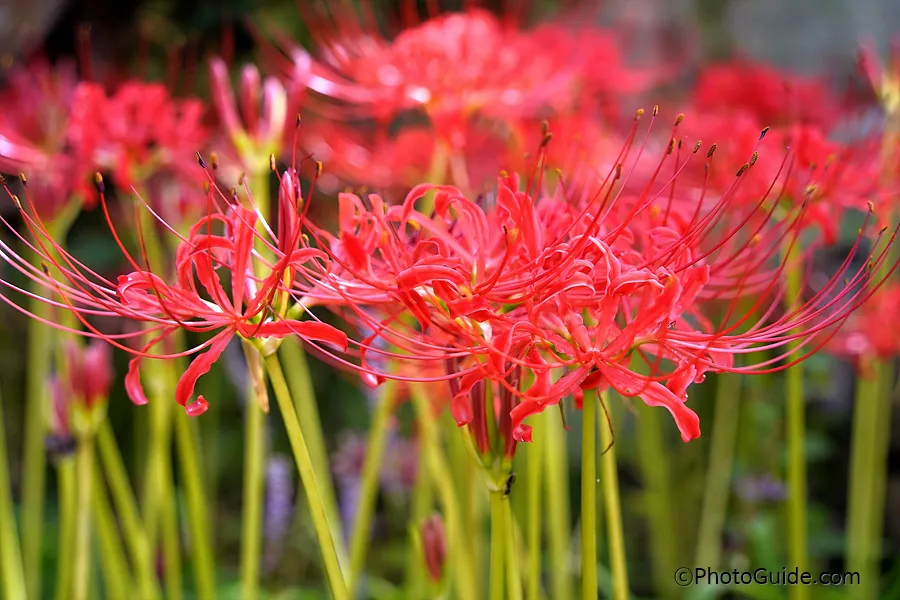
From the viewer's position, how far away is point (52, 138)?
1.24m

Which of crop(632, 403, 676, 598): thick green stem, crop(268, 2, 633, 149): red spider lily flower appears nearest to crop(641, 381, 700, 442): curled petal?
crop(268, 2, 633, 149): red spider lily flower

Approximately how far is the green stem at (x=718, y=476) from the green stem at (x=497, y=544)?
2.90 feet

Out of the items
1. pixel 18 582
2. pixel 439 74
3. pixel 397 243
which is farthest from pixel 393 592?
pixel 397 243

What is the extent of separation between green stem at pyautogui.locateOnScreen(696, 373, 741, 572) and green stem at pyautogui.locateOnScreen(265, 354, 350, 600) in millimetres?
995

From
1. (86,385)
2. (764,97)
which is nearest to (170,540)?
(86,385)

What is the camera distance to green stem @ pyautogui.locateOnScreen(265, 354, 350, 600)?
605 mm

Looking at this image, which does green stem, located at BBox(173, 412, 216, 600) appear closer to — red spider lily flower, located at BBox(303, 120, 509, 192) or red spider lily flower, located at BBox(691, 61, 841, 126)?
red spider lily flower, located at BBox(303, 120, 509, 192)

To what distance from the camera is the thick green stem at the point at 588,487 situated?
0.60 m

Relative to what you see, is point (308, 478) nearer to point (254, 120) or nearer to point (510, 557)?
point (510, 557)

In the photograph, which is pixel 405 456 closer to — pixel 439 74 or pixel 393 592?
pixel 393 592

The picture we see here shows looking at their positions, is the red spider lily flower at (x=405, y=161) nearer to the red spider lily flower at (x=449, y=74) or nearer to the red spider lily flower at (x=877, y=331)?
the red spider lily flower at (x=449, y=74)

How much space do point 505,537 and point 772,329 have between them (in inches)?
9.8

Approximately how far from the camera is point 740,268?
82 cm

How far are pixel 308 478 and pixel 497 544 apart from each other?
0.51 feet
